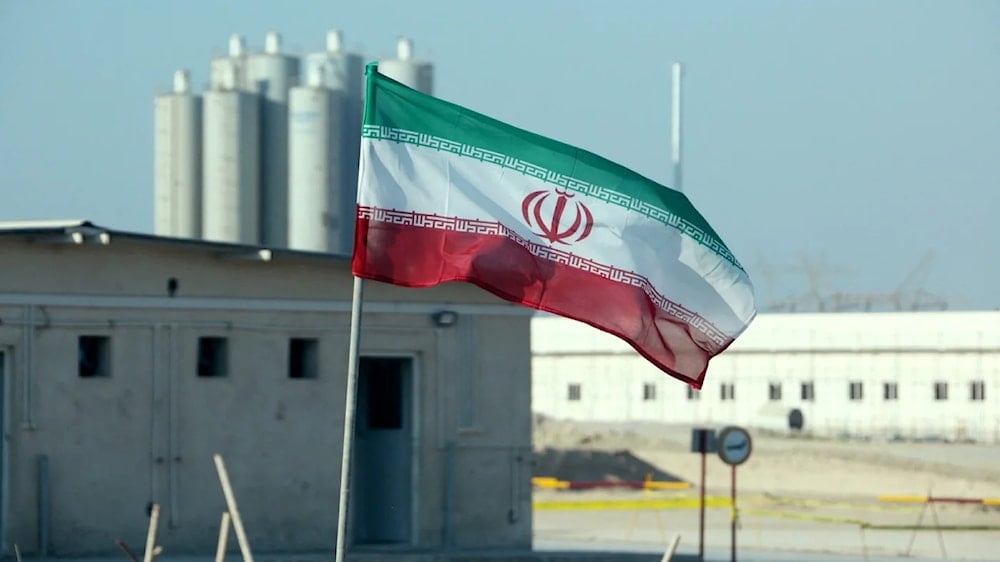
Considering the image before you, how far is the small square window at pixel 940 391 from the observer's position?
62281mm

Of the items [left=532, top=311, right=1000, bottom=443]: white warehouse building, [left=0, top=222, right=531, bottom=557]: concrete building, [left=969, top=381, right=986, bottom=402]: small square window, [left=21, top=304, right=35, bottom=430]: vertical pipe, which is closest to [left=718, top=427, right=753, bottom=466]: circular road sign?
[left=0, top=222, right=531, bottom=557]: concrete building

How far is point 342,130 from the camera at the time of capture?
68.2m

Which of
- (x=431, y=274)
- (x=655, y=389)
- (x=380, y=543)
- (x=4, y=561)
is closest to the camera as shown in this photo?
(x=431, y=274)

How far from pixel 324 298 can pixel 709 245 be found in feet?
39.4

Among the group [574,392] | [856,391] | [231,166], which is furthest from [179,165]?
[856,391]

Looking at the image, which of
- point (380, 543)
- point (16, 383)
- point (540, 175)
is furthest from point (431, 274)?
point (380, 543)

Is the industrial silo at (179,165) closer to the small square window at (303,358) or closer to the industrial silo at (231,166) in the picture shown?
the industrial silo at (231,166)

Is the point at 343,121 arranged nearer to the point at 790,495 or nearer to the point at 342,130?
the point at 342,130

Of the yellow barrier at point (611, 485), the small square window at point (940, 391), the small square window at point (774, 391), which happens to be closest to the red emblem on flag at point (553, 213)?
the yellow barrier at point (611, 485)

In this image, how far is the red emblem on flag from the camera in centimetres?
1045

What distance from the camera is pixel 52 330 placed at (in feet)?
64.7

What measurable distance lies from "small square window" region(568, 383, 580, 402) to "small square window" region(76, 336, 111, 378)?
53142 millimetres

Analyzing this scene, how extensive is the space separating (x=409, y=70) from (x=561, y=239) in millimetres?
60634

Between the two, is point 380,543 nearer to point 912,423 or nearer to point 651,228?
point 651,228
